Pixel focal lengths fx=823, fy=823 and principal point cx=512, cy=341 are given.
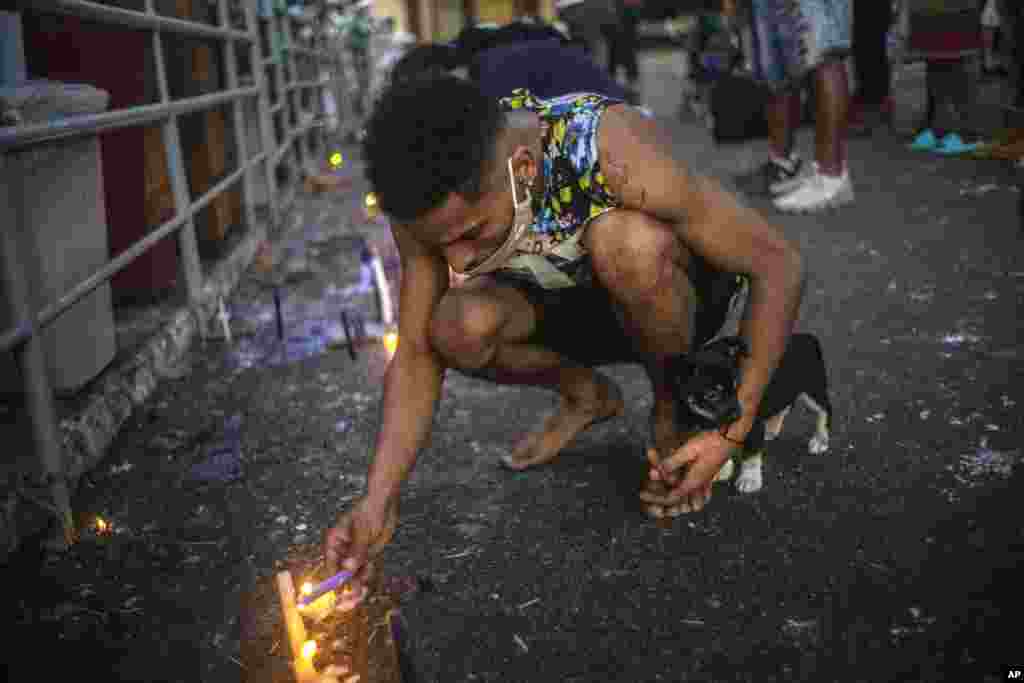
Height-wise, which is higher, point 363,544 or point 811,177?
point 811,177

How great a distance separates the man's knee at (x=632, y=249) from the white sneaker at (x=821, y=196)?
11.5 feet

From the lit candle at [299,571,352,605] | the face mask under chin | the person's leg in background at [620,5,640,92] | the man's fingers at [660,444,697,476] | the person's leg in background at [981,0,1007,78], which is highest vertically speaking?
the person's leg in background at [620,5,640,92]

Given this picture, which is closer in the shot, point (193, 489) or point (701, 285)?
point (701, 285)

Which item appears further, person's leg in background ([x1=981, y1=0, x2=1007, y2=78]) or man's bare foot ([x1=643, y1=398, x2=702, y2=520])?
person's leg in background ([x1=981, y1=0, x2=1007, y2=78])

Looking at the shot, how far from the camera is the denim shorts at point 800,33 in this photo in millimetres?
4773

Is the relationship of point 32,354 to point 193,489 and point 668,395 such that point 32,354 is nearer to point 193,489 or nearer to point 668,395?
point 193,489

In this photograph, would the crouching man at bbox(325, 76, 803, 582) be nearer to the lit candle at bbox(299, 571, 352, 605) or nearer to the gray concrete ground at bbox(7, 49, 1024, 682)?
the lit candle at bbox(299, 571, 352, 605)

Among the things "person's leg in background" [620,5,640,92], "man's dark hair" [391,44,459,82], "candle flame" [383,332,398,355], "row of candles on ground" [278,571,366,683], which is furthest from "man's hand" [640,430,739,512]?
"person's leg in background" [620,5,640,92]

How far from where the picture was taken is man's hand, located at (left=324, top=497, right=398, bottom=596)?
1.71 m

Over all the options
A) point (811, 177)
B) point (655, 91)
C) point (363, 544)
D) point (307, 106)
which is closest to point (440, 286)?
point (363, 544)

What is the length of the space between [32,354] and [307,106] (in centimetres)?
742

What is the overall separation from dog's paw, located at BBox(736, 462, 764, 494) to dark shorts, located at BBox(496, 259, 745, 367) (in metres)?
0.36

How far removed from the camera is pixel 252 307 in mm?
4262

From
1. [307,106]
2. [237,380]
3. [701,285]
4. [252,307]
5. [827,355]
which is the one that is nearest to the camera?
[701,285]
